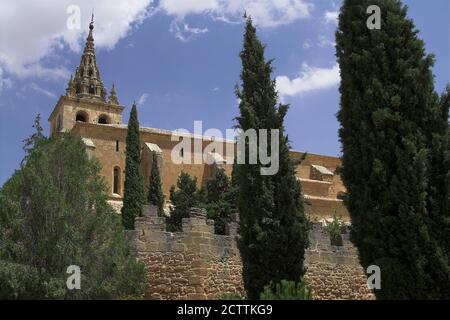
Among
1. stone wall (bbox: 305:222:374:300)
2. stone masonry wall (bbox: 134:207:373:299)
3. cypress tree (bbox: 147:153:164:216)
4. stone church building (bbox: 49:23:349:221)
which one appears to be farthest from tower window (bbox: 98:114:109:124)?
stone masonry wall (bbox: 134:207:373:299)

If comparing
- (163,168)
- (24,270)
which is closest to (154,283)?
(24,270)

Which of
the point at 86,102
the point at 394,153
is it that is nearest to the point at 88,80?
the point at 86,102

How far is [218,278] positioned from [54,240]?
4.86 metres

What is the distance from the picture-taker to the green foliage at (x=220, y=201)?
2481cm

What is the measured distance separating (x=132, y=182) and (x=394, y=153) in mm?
21010

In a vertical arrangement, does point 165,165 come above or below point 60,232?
above

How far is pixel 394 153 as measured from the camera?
30.7 feet

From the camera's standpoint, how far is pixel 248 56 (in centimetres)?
1390

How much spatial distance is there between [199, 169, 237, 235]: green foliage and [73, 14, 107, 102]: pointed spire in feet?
77.5

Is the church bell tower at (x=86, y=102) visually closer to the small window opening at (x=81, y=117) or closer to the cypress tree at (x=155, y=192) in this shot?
the small window opening at (x=81, y=117)

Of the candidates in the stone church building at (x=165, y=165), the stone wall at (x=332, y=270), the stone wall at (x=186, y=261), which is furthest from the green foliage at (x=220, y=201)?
the stone wall at (x=186, y=261)

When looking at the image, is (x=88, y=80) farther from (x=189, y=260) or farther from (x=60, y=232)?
(x=60, y=232)

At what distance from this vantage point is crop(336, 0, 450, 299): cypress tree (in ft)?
28.8

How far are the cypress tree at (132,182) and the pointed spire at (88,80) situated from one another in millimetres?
18328
